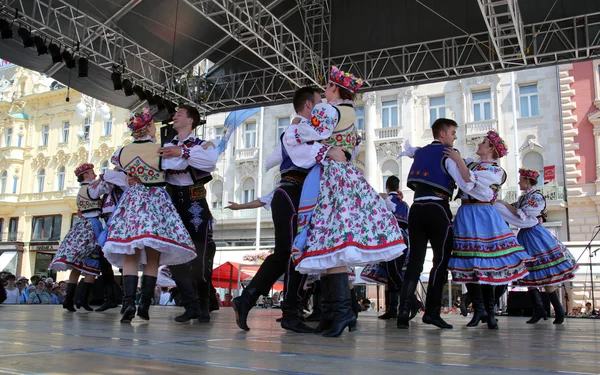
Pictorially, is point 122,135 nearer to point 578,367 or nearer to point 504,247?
point 504,247

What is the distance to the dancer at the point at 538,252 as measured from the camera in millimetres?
5688

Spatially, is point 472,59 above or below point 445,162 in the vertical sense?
above

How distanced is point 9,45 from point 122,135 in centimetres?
2212

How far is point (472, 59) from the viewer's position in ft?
33.2

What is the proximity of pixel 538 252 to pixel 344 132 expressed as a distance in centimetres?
321

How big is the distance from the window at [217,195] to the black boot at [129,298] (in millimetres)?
22736

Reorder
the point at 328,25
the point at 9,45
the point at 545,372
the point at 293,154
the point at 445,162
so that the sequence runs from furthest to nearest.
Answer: the point at 328,25, the point at 9,45, the point at 445,162, the point at 293,154, the point at 545,372

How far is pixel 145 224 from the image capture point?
14.0 feet

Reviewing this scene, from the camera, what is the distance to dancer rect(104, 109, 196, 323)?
4.27 metres

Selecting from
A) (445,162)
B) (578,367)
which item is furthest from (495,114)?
(578,367)

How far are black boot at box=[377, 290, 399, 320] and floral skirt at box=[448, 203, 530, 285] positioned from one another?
1409 mm

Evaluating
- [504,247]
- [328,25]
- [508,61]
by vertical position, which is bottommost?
[504,247]

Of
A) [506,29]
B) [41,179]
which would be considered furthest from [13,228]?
[506,29]

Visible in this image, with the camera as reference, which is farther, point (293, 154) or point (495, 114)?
point (495, 114)
